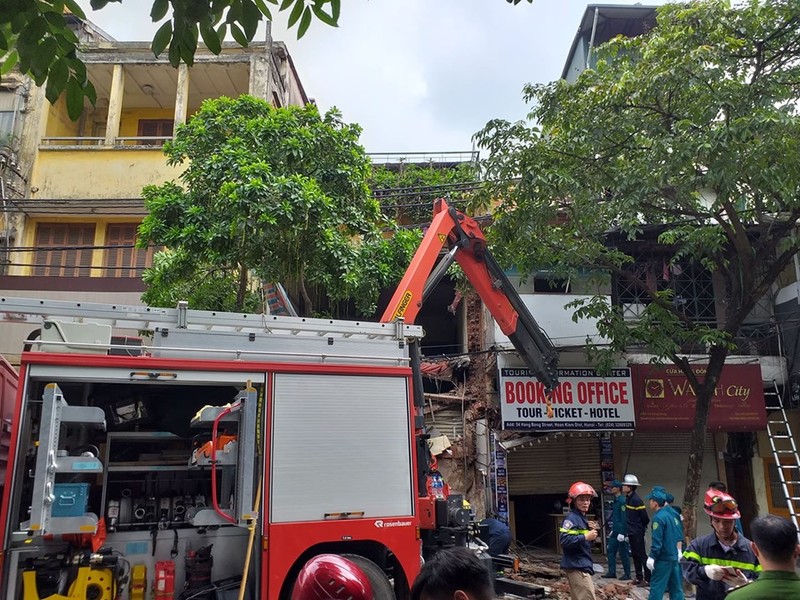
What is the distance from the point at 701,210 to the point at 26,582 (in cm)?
1039

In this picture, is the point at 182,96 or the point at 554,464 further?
the point at 182,96

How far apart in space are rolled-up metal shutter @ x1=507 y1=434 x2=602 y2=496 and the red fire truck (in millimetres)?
7352

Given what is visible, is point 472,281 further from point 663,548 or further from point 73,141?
point 73,141

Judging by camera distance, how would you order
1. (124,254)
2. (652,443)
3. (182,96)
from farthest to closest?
1. (182,96)
2. (124,254)
3. (652,443)

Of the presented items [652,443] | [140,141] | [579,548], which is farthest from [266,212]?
[140,141]

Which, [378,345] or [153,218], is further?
[153,218]

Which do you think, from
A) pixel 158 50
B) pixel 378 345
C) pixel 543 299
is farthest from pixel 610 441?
pixel 158 50

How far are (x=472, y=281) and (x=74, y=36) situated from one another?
23.6 feet

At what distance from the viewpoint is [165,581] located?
594cm

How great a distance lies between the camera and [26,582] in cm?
538

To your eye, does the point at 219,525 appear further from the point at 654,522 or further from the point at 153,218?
the point at 153,218

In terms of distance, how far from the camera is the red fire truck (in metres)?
5.46

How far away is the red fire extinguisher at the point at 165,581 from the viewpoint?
5.91m

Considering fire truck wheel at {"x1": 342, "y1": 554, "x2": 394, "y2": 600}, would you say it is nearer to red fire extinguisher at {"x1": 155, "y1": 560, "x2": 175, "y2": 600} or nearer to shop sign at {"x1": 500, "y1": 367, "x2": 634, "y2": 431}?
red fire extinguisher at {"x1": 155, "y1": 560, "x2": 175, "y2": 600}
